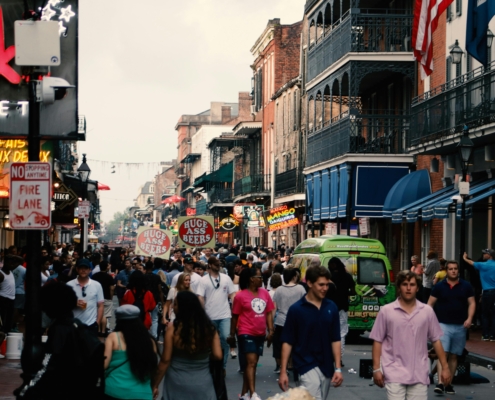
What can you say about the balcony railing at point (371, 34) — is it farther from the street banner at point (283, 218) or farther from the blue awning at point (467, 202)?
the street banner at point (283, 218)

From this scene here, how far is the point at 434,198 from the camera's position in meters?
29.4

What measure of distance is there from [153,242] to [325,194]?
43.4 feet

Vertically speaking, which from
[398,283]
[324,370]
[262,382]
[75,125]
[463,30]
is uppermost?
[463,30]

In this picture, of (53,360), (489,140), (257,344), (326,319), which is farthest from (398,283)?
(489,140)

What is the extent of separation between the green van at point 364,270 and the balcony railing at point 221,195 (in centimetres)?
5219

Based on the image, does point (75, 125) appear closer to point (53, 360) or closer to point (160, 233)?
point (160, 233)

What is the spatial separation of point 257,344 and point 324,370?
443cm

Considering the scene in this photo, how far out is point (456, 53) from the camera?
1101 inches

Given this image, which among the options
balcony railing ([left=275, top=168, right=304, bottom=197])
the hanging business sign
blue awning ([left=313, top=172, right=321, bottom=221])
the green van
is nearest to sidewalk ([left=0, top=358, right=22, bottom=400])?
the hanging business sign

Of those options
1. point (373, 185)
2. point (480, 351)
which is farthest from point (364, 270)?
point (373, 185)

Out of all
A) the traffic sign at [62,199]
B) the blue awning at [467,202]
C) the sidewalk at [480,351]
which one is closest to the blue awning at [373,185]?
the blue awning at [467,202]

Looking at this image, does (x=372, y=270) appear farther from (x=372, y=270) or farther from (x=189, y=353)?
(x=189, y=353)

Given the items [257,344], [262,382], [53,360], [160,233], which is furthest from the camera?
[160,233]

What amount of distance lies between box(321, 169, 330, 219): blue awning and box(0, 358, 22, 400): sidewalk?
2335 centimetres
